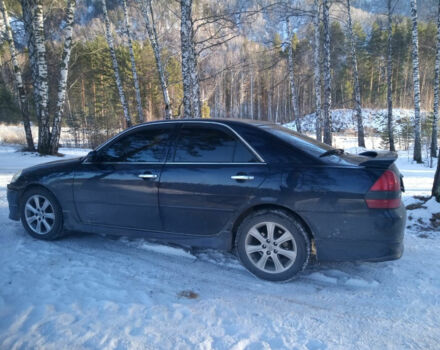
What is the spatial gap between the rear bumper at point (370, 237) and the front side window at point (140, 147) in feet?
6.74

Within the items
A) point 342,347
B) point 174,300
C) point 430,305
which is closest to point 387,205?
point 430,305

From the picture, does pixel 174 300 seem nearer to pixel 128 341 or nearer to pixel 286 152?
pixel 128 341

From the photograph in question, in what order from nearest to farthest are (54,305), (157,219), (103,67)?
(54,305), (157,219), (103,67)

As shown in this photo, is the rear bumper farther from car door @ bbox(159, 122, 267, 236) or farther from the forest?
the forest

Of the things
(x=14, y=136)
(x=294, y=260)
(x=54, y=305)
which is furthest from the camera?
(x=14, y=136)

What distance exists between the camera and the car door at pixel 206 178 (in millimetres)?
3252

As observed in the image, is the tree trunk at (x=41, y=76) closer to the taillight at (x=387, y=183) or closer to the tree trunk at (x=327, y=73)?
the tree trunk at (x=327, y=73)

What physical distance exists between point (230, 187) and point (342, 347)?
1675 millimetres

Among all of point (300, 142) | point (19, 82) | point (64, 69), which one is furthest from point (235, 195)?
point (19, 82)

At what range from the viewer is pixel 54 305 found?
8.93 ft

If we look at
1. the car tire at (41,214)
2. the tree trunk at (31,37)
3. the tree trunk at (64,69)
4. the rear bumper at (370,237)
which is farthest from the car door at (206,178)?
the tree trunk at (31,37)

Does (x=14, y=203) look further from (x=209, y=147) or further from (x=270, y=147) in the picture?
(x=270, y=147)

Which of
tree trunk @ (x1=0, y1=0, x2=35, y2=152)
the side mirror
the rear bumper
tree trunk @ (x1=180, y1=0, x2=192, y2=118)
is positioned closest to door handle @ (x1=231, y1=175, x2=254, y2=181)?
the rear bumper

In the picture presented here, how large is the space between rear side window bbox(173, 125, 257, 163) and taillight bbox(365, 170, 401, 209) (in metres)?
1.15
